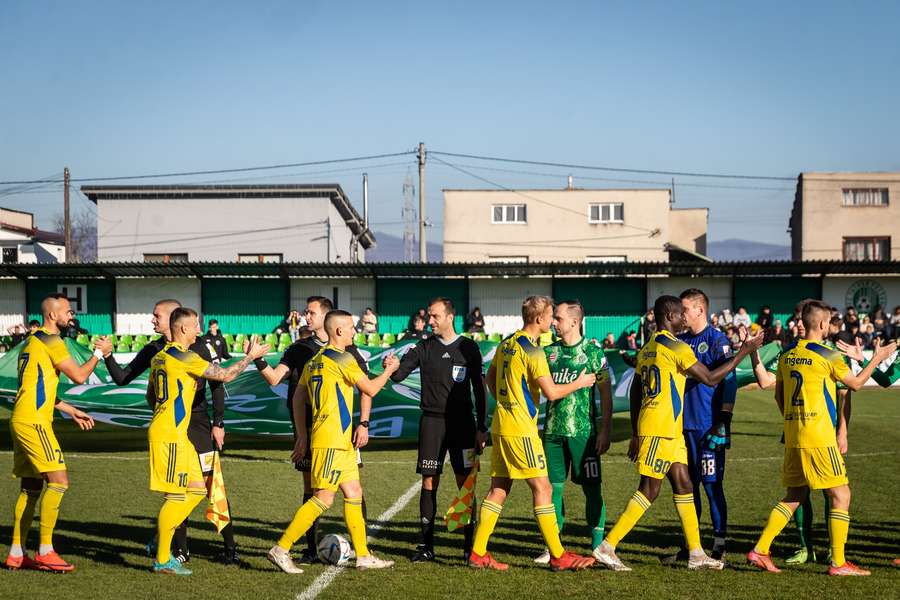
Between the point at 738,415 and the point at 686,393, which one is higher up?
the point at 686,393

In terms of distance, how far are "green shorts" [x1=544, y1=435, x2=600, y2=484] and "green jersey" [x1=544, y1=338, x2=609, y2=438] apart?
0.21 feet

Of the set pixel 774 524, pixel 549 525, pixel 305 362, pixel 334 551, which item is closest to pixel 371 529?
pixel 334 551

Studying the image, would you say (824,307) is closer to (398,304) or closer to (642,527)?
(642,527)

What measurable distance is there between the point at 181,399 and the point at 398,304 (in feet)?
96.5

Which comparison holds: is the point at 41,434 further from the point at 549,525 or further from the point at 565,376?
the point at 565,376

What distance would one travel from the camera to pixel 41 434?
26.0ft

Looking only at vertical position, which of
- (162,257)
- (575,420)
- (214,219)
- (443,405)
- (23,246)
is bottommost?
(575,420)

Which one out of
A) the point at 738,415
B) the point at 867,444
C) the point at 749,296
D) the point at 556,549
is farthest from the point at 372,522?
the point at 749,296

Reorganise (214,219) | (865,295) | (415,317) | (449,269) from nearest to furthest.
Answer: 1. (415,317)
2. (449,269)
3. (865,295)
4. (214,219)

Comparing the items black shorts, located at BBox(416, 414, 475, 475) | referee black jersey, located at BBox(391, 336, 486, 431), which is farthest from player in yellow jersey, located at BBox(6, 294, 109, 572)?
black shorts, located at BBox(416, 414, 475, 475)

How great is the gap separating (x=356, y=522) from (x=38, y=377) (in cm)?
305

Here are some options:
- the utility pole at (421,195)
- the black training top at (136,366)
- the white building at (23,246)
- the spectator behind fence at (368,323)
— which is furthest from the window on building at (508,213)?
the black training top at (136,366)

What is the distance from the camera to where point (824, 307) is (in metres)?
7.70

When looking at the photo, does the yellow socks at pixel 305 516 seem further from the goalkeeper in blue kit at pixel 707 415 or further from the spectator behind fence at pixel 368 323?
the spectator behind fence at pixel 368 323
